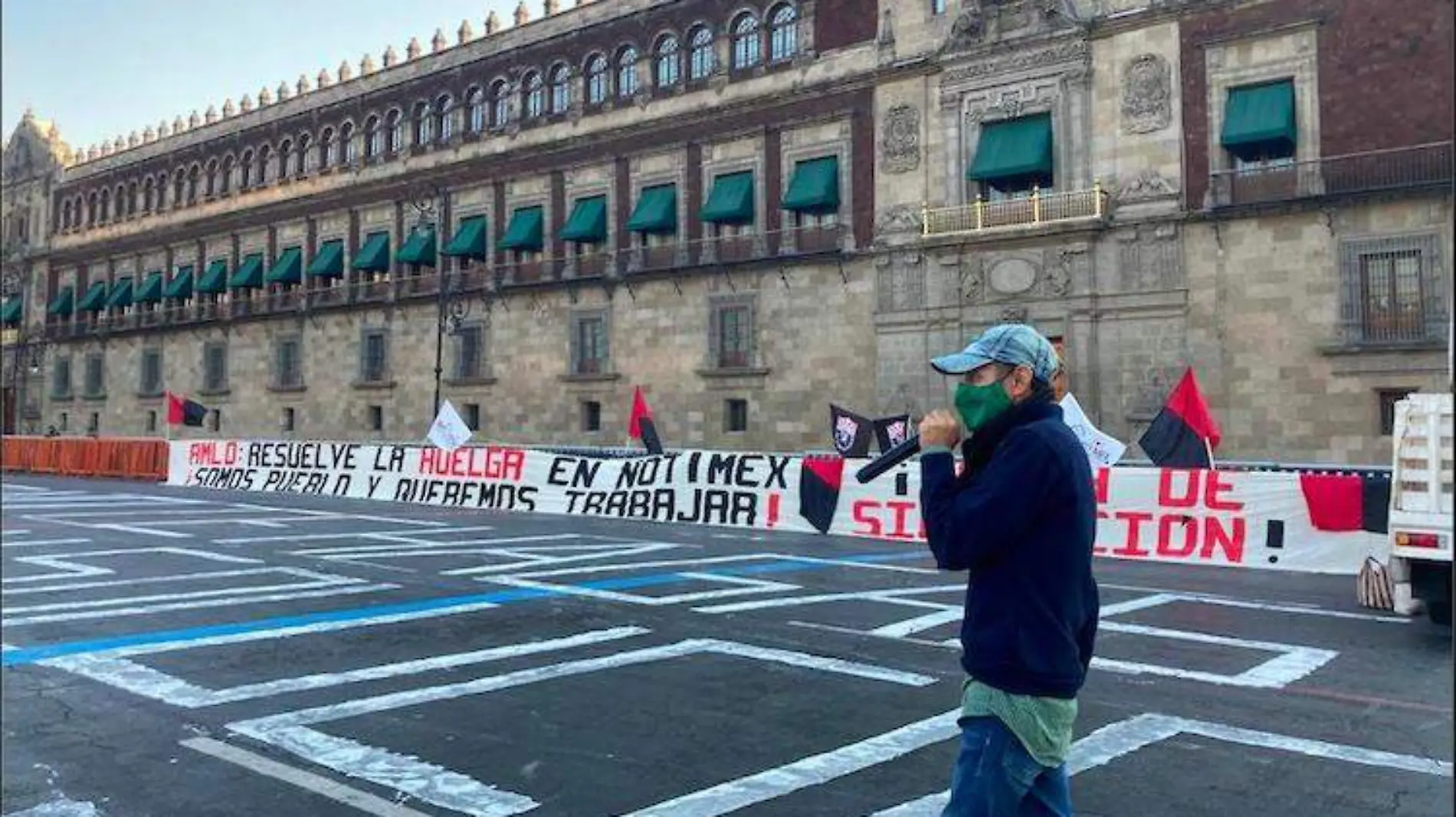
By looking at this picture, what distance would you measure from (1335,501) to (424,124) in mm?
34527

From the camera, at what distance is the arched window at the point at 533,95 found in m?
37.1

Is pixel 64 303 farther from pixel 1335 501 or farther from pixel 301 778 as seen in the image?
pixel 301 778

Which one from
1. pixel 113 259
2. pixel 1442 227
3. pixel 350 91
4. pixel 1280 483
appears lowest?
pixel 1280 483

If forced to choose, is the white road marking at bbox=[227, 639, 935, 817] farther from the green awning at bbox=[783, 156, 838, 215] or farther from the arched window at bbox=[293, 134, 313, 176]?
the arched window at bbox=[293, 134, 313, 176]

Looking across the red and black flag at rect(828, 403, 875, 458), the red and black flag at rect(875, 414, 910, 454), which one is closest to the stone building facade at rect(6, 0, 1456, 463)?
the red and black flag at rect(828, 403, 875, 458)

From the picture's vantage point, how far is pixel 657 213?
3275 cm

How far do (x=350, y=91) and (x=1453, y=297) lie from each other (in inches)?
1824

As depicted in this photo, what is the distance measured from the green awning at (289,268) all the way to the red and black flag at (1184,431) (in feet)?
120

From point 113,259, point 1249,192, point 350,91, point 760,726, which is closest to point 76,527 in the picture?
point 760,726

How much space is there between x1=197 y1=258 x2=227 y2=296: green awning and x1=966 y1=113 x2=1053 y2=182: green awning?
3446 cm

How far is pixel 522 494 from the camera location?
2406 cm

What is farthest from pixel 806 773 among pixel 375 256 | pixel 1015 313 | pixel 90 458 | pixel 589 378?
pixel 90 458

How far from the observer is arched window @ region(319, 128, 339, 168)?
144 feet

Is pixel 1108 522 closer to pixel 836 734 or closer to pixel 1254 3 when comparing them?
pixel 836 734
